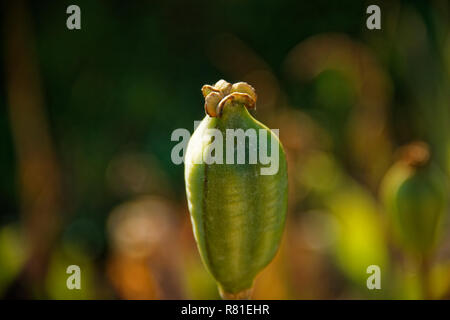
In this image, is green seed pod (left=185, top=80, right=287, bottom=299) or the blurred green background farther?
the blurred green background

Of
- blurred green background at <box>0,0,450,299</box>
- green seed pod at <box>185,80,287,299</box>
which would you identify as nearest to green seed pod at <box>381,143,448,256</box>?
blurred green background at <box>0,0,450,299</box>

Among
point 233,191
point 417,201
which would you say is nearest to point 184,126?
point 417,201

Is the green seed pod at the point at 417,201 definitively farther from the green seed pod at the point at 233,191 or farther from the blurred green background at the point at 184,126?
the green seed pod at the point at 233,191

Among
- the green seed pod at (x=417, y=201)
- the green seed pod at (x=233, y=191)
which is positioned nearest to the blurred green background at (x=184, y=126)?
the green seed pod at (x=417, y=201)

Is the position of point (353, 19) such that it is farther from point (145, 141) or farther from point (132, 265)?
point (132, 265)

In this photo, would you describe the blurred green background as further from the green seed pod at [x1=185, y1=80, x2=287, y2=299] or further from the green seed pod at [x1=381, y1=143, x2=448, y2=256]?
the green seed pod at [x1=185, y1=80, x2=287, y2=299]

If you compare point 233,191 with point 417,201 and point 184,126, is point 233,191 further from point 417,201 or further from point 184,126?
point 184,126
